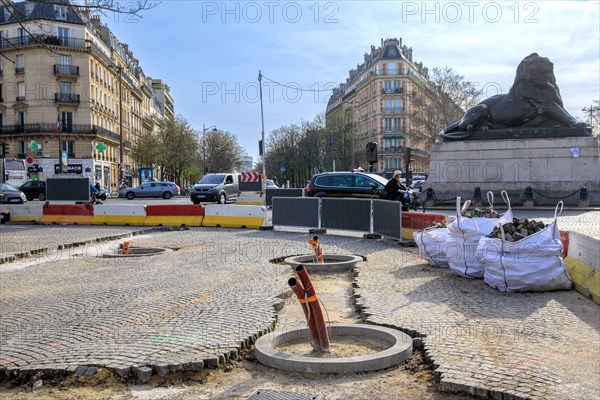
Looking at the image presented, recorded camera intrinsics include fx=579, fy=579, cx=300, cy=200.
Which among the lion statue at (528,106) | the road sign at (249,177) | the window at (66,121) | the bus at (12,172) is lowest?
the road sign at (249,177)

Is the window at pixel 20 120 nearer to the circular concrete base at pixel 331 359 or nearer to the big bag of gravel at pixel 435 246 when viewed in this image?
the big bag of gravel at pixel 435 246

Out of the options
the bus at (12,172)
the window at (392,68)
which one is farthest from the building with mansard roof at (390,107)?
the bus at (12,172)

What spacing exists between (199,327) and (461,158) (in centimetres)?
2362

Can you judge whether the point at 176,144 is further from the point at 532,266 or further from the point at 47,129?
the point at 532,266

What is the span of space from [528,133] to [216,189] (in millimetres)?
17055

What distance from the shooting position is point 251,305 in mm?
7574

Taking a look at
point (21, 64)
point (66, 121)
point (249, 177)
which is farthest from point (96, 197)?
point (21, 64)

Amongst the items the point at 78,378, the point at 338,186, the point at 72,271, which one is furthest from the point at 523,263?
the point at 338,186

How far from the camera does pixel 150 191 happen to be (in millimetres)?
49969

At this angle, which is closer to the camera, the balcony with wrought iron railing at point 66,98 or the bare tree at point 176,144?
the balcony with wrought iron railing at point 66,98

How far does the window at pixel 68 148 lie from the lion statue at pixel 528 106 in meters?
50.0

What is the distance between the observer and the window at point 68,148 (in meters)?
65.0

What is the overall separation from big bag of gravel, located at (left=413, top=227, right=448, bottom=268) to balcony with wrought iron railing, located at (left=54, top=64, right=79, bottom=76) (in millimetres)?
62049

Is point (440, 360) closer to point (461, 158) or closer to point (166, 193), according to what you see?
point (461, 158)
